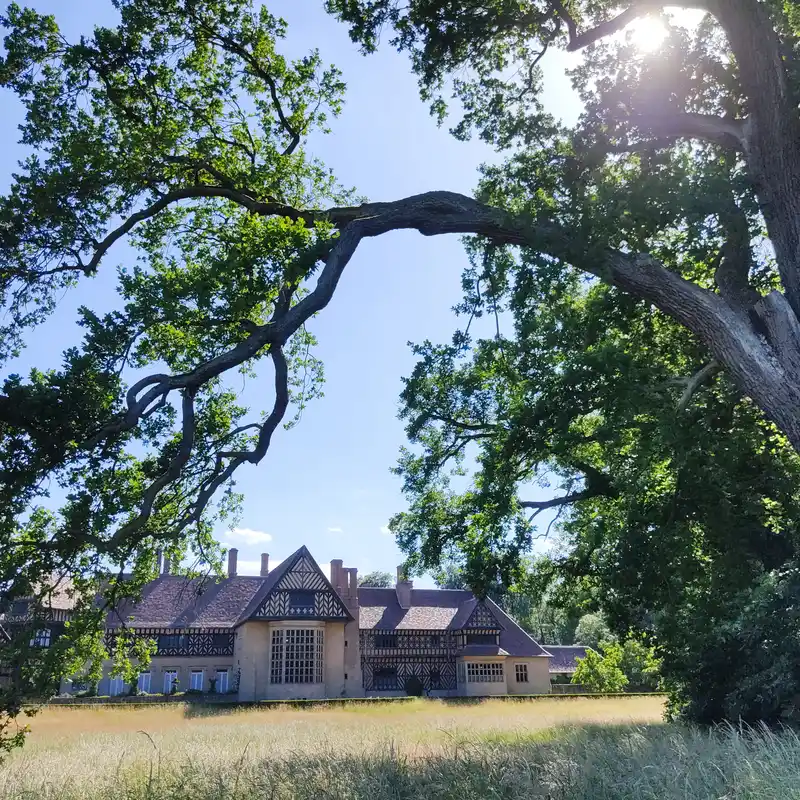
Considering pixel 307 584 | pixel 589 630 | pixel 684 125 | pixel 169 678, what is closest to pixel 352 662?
pixel 307 584

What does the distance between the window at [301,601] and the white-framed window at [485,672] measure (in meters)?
10.1

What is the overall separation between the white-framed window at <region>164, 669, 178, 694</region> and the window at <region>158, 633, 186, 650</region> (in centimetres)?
120

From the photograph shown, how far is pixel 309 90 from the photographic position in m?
11.4

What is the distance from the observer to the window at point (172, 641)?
38344 millimetres

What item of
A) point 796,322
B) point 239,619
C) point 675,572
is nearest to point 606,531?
point 675,572

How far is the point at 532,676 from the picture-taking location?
41500mm

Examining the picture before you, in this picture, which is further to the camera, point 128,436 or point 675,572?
point 675,572

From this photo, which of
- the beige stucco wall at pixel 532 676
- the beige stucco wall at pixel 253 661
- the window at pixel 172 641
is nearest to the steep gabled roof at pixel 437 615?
the beige stucco wall at pixel 532 676

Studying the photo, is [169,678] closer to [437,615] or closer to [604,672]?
[437,615]

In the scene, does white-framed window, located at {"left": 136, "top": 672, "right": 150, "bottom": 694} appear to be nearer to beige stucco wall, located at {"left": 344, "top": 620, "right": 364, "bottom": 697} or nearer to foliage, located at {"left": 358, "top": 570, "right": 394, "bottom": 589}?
beige stucco wall, located at {"left": 344, "top": 620, "right": 364, "bottom": 697}

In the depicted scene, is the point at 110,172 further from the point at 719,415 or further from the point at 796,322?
the point at 719,415

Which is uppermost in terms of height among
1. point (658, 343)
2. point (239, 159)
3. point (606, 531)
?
point (239, 159)

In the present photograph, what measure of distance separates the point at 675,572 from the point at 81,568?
9.92 meters

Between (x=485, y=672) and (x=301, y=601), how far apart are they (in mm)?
11825
